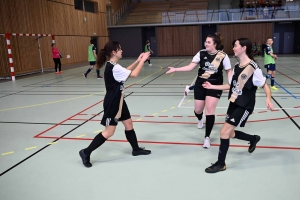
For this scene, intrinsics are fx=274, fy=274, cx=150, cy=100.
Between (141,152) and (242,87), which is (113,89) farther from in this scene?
(242,87)

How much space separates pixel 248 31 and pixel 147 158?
25.9m

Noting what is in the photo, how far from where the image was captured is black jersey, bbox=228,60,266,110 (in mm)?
3424

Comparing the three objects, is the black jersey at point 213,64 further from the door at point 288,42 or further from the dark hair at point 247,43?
the door at point 288,42

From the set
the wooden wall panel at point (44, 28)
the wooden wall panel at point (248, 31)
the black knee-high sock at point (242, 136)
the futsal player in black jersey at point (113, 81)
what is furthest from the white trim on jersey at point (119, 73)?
the wooden wall panel at point (248, 31)

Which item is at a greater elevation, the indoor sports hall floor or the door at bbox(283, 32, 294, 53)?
the door at bbox(283, 32, 294, 53)

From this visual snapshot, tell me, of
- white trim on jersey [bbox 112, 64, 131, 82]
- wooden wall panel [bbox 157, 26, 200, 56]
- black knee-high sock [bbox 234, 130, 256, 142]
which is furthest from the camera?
wooden wall panel [bbox 157, 26, 200, 56]

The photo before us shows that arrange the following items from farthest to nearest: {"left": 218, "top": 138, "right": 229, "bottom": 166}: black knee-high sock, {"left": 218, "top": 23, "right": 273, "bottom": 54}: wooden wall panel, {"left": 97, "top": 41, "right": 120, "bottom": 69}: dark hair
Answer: {"left": 218, "top": 23, "right": 273, "bottom": 54}: wooden wall panel < {"left": 97, "top": 41, "right": 120, "bottom": 69}: dark hair < {"left": 218, "top": 138, "right": 229, "bottom": 166}: black knee-high sock

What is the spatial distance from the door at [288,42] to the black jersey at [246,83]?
2710 cm

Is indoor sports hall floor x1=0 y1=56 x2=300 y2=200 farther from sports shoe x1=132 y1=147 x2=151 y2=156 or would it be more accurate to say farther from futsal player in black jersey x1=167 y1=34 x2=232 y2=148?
futsal player in black jersey x1=167 y1=34 x2=232 y2=148

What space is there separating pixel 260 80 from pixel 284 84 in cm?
783

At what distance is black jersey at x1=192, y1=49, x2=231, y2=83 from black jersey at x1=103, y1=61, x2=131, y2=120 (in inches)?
58.2

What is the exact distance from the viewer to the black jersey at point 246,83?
11.2ft

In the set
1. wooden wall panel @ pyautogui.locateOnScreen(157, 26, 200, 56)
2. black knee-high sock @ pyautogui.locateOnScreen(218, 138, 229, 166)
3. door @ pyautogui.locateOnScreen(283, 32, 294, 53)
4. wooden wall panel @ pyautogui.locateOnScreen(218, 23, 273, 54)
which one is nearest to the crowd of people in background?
wooden wall panel @ pyautogui.locateOnScreen(218, 23, 273, 54)

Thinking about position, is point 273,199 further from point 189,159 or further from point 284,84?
point 284,84
